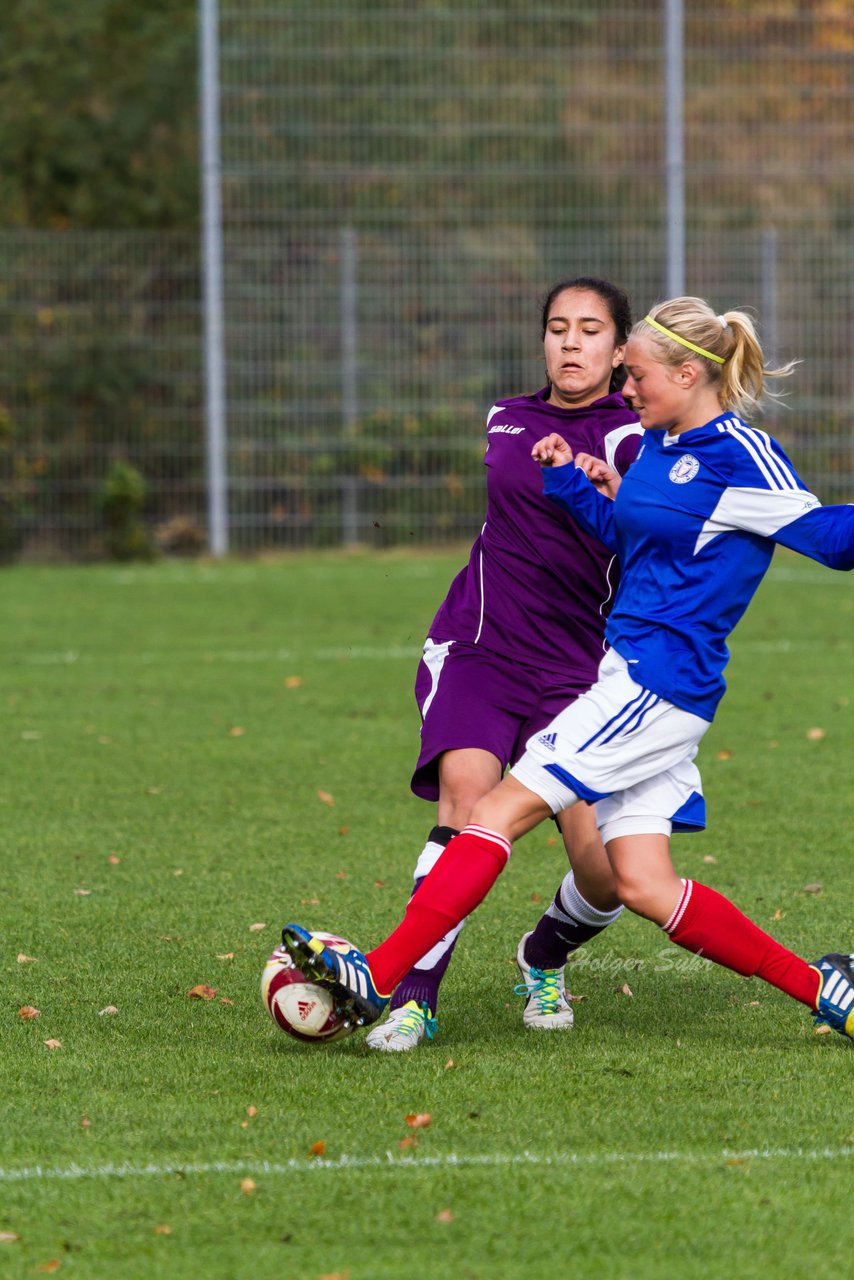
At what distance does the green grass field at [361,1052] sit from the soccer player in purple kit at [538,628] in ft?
1.00

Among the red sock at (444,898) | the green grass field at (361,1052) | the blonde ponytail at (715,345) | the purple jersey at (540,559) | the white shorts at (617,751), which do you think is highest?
the blonde ponytail at (715,345)

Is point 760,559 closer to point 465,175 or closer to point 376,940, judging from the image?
point 376,940

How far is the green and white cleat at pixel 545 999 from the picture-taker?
4906 mm

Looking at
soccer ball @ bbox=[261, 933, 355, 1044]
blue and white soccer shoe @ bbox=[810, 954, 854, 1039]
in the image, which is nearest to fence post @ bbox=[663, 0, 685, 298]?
blue and white soccer shoe @ bbox=[810, 954, 854, 1039]

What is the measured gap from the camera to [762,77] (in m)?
21.8

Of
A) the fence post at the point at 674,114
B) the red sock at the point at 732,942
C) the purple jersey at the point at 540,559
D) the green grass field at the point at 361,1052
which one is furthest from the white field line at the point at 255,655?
the fence post at the point at 674,114

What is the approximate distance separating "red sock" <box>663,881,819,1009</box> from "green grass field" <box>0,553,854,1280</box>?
16 centimetres

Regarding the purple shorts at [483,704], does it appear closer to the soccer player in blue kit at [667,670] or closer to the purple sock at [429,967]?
the purple sock at [429,967]

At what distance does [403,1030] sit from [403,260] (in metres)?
17.2

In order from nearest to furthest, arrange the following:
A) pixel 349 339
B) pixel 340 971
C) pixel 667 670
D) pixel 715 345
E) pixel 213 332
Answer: pixel 340 971, pixel 667 670, pixel 715 345, pixel 213 332, pixel 349 339

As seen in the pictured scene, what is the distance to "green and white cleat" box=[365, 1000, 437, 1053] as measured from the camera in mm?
4641

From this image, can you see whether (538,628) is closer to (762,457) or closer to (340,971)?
(762,457)

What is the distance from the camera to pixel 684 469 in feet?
14.8

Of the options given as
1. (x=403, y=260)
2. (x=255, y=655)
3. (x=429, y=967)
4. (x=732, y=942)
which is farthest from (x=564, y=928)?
(x=403, y=260)
